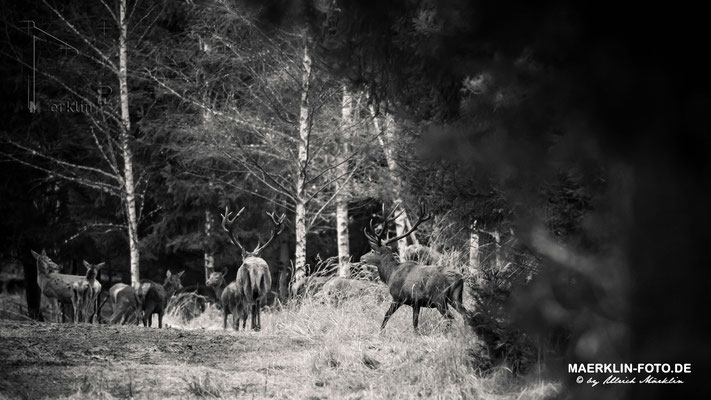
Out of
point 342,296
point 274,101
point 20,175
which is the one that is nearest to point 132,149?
point 20,175

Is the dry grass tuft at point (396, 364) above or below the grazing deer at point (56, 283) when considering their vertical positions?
below

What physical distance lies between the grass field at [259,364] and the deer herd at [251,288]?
1.33 ft

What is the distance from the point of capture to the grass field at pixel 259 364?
5.62 meters

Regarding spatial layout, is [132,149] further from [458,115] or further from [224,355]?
[458,115]

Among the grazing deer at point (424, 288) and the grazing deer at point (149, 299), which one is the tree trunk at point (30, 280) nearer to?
the grazing deer at point (149, 299)

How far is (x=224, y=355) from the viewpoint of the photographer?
25.4 feet

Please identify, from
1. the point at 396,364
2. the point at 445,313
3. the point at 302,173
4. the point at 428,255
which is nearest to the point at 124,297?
the point at 302,173

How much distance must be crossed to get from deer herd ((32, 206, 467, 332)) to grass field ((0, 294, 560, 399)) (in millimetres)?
406

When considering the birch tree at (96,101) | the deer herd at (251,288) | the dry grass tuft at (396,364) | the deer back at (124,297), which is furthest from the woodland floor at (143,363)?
the birch tree at (96,101)

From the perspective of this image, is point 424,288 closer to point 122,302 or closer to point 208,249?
point 122,302

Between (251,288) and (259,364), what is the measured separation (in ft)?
17.3

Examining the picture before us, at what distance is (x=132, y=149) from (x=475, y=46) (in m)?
16.8

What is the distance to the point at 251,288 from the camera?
40.5ft

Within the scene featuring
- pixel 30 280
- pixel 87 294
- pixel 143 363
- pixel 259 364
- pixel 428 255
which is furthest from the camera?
pixel 30 280
